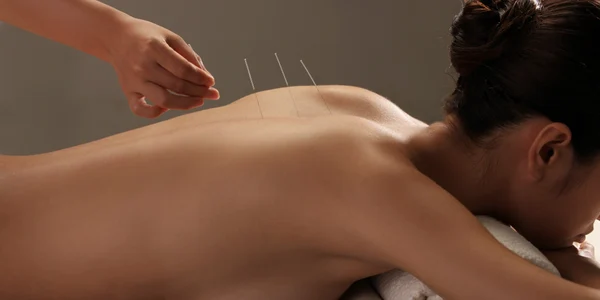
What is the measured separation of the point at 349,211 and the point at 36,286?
449 millimetres

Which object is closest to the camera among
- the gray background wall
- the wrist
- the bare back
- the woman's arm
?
the woman's arm

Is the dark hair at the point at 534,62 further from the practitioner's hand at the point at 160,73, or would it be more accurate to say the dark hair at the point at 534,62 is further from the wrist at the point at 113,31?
the wrist at the point at 113,31

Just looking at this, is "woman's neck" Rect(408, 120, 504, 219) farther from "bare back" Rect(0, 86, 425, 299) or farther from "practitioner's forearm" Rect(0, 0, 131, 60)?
"practitioner's forearm" Rect(0, 0, 131, 60)

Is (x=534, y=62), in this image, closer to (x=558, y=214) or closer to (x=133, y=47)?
(x=558, y=214)

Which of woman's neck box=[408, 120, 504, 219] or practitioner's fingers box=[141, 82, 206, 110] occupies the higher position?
practitioner's fingers box=[141, 82, 206, 110]

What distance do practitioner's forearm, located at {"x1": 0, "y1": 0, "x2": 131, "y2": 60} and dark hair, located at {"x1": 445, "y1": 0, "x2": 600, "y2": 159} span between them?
19.4 inches

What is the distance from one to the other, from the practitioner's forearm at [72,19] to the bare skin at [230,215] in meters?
0.16

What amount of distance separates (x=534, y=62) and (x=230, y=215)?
418mm

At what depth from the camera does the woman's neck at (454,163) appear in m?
0.92

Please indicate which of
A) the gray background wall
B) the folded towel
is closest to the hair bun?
the folded towel

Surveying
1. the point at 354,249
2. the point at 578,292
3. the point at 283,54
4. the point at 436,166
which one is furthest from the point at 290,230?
the point at 283,54

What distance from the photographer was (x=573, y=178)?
0.88 metres

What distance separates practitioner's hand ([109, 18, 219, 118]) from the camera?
862 mm

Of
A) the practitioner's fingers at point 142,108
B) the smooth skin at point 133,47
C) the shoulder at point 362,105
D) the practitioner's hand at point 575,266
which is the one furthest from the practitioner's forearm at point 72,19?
the practitioner's hand at point 575,266
